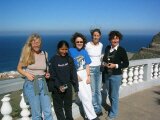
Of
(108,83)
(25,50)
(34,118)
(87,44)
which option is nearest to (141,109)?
(108,83)

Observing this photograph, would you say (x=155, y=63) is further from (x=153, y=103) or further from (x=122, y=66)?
(x=122, y=66)

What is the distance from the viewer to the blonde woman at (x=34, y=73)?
413cm

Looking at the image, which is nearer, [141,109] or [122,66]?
[122,66]

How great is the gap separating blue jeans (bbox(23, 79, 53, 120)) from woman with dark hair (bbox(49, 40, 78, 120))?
285 millimetres

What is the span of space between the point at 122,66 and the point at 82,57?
901mm

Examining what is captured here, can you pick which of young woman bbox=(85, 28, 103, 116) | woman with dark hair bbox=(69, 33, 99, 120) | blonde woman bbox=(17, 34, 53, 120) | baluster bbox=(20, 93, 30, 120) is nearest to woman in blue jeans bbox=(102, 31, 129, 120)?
young woman bbox=(85, 28, 103, 116)

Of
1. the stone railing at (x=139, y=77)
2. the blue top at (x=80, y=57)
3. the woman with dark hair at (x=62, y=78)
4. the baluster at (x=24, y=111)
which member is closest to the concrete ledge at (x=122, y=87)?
the stone railing at (x=139, y=77)

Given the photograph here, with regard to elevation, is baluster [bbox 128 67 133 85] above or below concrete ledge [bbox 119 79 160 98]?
above

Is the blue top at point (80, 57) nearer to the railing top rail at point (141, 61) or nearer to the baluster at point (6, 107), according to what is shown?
the baluster at point (6, 107)

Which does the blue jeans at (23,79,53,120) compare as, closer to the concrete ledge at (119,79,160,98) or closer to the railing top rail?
the concrete ledge at (119,79,160,98)

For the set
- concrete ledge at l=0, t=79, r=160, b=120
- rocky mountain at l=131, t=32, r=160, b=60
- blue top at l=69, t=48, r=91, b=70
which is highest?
blue top at l=69, t=48, r=91, b=70

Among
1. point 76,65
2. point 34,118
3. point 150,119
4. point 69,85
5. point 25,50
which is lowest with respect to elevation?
point 150,119

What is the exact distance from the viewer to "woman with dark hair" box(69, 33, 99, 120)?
4977 millimetres

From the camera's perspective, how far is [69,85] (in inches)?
186
